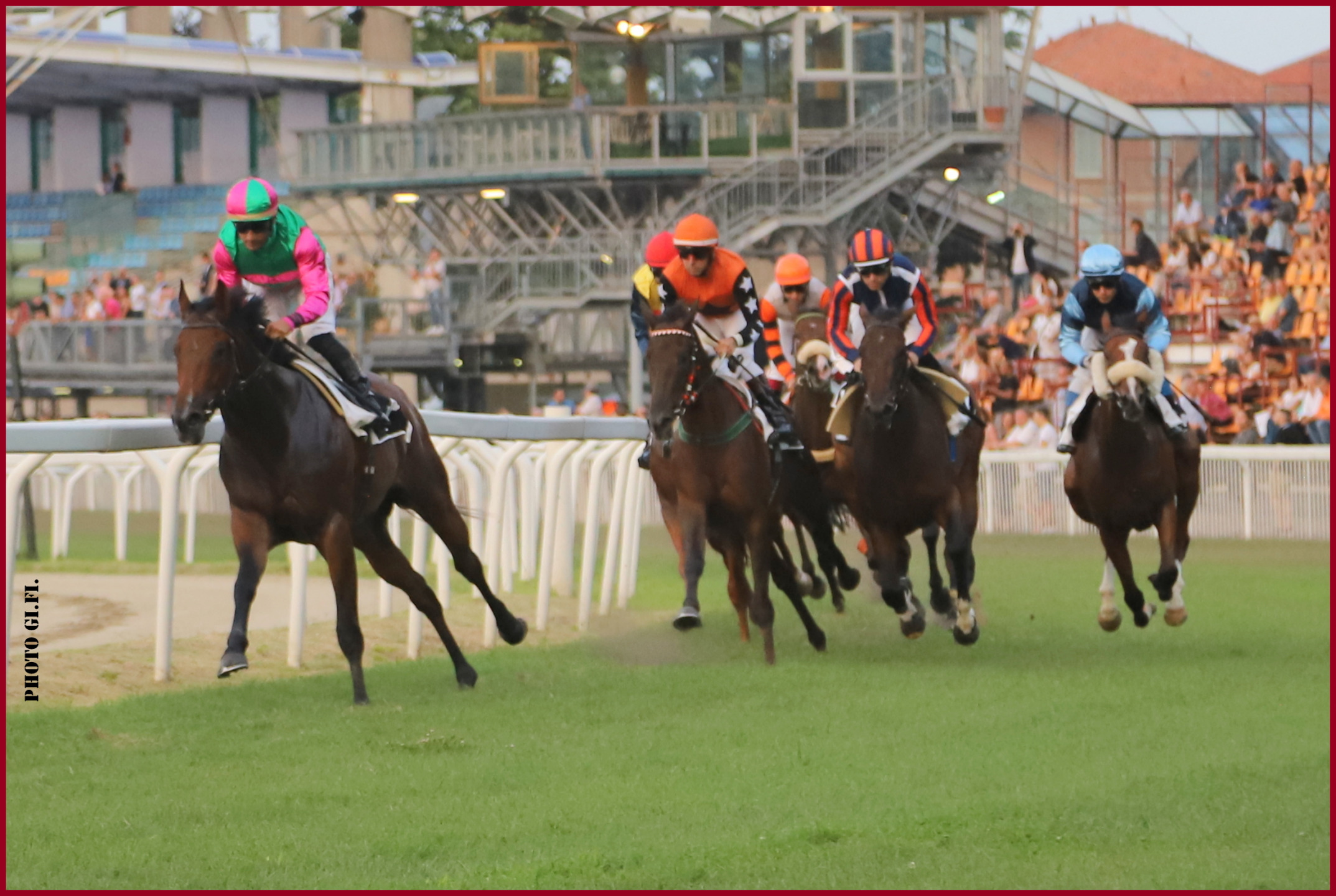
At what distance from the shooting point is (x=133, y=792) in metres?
6.09

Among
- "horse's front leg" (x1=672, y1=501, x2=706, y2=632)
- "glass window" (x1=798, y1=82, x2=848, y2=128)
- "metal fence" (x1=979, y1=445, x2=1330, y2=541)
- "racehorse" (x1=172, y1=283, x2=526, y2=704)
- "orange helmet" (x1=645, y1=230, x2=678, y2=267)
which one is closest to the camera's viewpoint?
"racehorse" (x1=172, y1=283, x2=526, y2=704)

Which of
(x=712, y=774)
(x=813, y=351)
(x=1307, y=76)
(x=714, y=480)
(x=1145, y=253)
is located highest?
(x=1307, y=76)

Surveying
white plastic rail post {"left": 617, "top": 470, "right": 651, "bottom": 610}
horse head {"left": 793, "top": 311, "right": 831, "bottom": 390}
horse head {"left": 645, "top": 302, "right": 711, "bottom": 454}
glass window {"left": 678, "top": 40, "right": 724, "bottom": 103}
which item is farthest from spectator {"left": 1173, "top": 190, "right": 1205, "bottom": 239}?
horse head {"left": 645, "top": 302, "right": 711, "bottom": 454}

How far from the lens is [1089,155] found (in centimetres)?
3747

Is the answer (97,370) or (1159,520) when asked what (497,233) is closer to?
(97,370)

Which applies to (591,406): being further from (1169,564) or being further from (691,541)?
(1169,564)

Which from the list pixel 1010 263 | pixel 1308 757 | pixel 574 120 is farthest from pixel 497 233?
pixel 1308 757

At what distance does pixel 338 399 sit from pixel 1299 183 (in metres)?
16.6

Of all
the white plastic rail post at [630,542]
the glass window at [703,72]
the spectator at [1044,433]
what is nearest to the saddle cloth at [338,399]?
the white plastic rail post at [630,542]

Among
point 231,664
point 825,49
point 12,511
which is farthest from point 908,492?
point 825,49

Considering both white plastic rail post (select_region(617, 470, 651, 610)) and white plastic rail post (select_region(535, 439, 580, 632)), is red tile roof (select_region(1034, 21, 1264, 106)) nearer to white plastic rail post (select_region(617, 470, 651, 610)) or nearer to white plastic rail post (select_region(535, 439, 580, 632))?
white plastic rail post (select_region(617, 470, 651, 610))

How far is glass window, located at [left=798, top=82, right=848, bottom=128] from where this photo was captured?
29688 millimetres

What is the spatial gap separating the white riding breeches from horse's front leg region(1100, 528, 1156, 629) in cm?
340

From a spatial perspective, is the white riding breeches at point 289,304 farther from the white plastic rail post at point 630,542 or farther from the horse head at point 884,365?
the white plastic rail post at point 630,542
